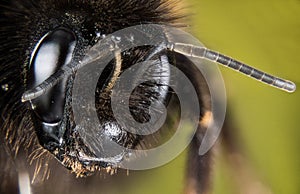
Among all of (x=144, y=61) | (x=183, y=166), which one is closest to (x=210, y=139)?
(x=183, y=166)

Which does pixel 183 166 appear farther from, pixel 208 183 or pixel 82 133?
pixel 82 133

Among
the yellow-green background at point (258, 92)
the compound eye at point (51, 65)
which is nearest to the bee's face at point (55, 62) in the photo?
the compound eye at point (51, 65)

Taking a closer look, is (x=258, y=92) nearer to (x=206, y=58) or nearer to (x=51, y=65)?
(x=206, y=58)

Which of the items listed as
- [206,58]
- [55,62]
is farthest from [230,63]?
[55,62]

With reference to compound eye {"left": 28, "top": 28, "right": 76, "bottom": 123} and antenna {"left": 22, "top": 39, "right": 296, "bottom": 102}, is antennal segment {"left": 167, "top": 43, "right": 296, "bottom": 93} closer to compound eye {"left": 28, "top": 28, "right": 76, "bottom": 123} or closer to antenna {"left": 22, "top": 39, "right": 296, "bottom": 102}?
antenna {"left": 22, "top": 39, "right": 296, "bottom": 102}

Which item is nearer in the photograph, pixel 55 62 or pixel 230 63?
pixel 55 62

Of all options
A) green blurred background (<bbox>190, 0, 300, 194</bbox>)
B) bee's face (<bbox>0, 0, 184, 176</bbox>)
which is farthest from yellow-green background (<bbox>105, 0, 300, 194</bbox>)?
bee's face (<bbox>0, 0, 184, 176</bbox>)
